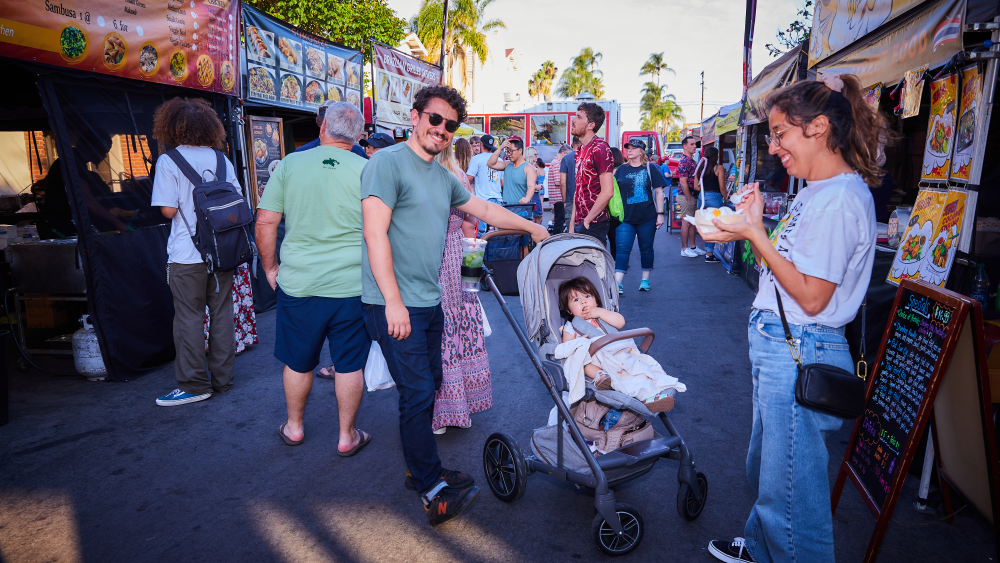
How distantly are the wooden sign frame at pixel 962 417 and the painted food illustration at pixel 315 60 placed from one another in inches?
323

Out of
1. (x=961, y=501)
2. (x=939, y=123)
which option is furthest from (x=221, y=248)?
(x=939, y=123)

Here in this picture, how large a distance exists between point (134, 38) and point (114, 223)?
1725 millimetres

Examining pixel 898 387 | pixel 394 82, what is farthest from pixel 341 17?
pixel 898 387

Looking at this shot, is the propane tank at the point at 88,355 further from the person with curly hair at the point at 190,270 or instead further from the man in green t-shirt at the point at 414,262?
the man in green t-shirt at the point at 414,262

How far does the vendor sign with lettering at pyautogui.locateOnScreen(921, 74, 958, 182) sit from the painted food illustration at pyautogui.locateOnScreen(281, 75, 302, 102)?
7368 mm

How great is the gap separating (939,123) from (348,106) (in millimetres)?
4127

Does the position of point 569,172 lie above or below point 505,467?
above

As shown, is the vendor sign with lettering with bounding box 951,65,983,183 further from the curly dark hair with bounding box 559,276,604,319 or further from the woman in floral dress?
the woman in floral dress

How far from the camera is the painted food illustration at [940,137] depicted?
3946 mm

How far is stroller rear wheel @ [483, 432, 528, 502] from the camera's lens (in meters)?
3.08

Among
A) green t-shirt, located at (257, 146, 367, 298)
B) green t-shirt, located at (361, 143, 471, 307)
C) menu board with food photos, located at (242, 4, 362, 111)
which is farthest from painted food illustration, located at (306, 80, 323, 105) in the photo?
green t-shirt, located at (361, 143, 471, 307)

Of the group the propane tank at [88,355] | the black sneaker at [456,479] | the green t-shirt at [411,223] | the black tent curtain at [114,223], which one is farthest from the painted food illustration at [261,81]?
the black sneaker at [456,479]

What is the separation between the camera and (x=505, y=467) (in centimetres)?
321

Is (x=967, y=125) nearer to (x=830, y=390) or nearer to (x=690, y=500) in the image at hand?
(x=830, y=390)
